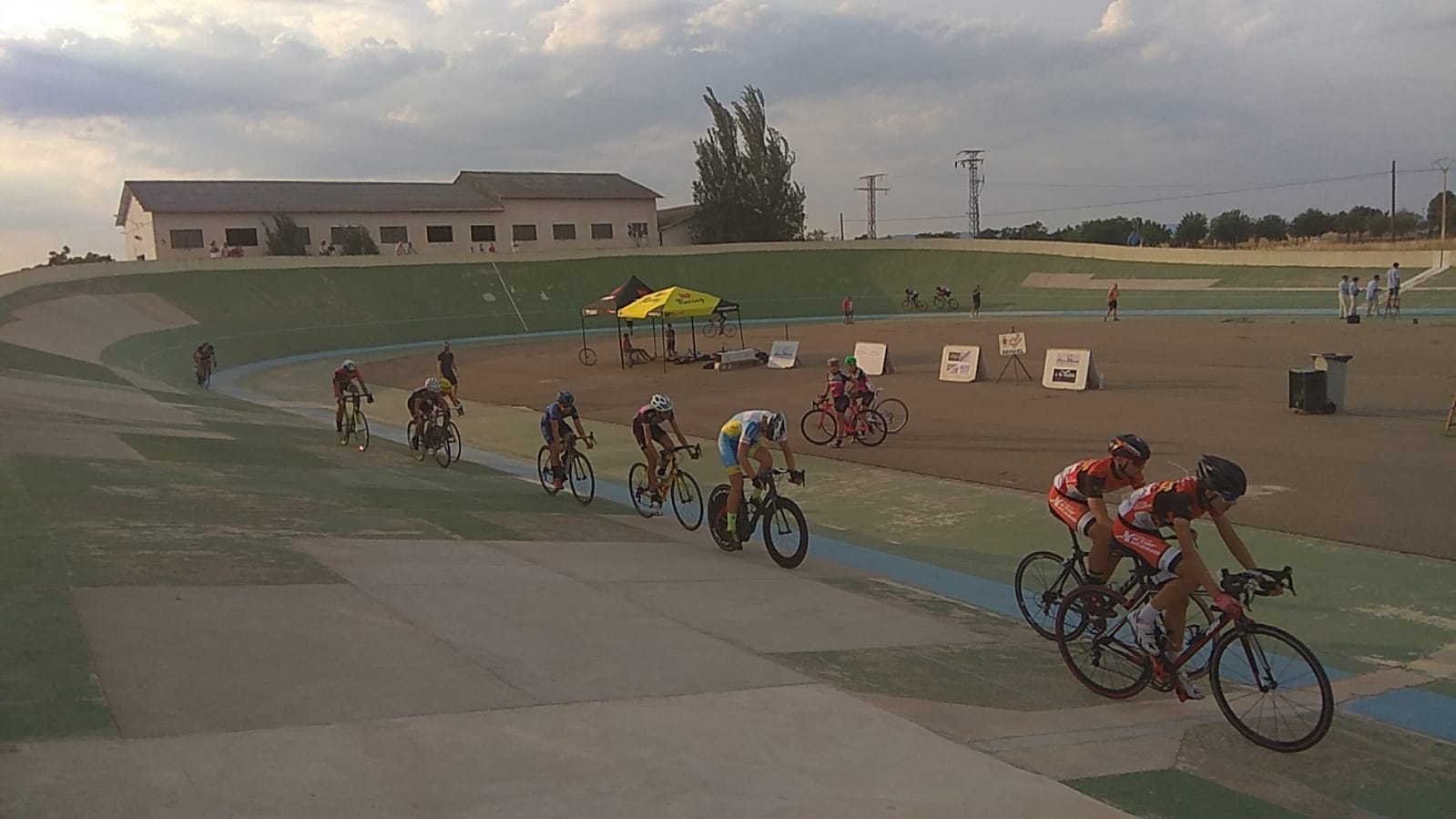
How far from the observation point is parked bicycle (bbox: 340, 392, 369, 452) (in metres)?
18.1

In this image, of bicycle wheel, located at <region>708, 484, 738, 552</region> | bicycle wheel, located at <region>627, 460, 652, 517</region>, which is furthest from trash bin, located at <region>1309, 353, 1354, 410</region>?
bicycle wheel, located at <region>708, 484, 738, 552</region>

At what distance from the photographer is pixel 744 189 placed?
3398 inches

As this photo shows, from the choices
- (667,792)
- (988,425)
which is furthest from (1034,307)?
(667,792)

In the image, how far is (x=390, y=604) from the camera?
777 centimetres

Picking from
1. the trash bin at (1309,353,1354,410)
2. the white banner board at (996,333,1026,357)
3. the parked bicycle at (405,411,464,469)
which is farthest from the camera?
the white banner board at (996,333,1026,357)

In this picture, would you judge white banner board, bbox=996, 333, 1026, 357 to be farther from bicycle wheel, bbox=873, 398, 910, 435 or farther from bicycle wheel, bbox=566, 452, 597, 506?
bicycle wheel, bbox=566, 452, 597, 506

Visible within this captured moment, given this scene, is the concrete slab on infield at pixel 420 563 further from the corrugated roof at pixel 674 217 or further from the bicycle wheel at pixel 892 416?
the corrugated roof at pixel 674 217

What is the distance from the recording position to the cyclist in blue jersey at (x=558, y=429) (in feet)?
43.9

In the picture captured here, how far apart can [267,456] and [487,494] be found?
11.5 ft

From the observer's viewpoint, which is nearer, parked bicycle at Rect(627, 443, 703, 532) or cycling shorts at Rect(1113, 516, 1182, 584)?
cycling shorts at Rect(1113, 516, 1182, 584)

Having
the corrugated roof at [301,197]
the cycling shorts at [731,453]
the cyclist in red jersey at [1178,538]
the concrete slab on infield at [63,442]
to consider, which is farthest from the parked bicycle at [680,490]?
the corrugated roof at [301,197]

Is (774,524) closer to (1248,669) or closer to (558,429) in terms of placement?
(558,429)

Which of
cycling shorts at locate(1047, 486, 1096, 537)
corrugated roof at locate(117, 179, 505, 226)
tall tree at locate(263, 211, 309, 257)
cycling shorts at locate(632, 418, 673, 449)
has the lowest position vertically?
cycling shorts at locate(1047, 486, 1096, 537)

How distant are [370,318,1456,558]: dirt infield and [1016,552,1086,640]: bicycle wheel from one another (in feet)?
8.16
